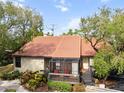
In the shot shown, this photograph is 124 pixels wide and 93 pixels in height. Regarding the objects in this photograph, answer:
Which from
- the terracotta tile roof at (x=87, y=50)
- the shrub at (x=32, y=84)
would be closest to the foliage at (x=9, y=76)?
the shrub at (x=32, y=84)

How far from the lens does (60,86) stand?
26156mm

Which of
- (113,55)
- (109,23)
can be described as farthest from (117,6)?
(113,55)

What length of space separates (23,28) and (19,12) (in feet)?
9.69

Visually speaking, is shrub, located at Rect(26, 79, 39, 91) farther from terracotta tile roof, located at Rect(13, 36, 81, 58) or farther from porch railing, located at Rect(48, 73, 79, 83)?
terracotta tile roof, located at Rect(13, 36, 81, 58)

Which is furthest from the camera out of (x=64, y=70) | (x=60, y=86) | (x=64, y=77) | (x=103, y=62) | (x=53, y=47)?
(x=53, y=47)

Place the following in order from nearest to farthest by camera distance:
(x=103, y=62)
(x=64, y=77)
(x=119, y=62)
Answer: (x=119, y=62) < (x=103, y=62) < (x=64, y=77)

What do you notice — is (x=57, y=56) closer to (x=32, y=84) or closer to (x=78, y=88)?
(x=32, y=84)

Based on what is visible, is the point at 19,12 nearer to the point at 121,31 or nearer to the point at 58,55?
the point at 58,55

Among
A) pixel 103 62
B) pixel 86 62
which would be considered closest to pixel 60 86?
pixel 103 62

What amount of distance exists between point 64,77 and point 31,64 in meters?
7.22

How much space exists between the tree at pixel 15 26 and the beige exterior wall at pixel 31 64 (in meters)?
2.91

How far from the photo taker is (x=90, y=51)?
33.6 metres

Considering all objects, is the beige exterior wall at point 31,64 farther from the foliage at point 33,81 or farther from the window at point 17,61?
the foliage at point 33,81

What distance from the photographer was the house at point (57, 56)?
29.9 m
